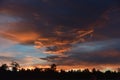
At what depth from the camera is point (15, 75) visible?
39.2 m

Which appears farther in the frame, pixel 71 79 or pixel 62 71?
pixel 62 71

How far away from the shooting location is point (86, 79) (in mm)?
38875

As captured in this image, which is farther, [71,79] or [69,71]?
[69,71]

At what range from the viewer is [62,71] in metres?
41.6

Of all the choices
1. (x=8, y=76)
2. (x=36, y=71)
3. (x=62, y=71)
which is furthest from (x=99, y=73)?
(x=8, y=76)

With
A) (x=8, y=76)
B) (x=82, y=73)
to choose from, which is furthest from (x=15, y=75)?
(x=82, y=73)

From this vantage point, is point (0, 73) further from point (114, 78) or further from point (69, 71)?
point (114, 78)

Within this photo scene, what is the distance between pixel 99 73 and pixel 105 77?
1.66 metres

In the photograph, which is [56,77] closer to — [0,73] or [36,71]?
[36,71]

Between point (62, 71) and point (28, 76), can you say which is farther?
point (62, 71)

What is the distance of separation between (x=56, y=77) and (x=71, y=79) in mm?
1826

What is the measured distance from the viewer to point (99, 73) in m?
40.8

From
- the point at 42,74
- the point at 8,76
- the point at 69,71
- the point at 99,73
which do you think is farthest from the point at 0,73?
the point at 99,73

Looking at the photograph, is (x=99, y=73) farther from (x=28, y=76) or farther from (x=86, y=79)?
(x=28, y=76)
